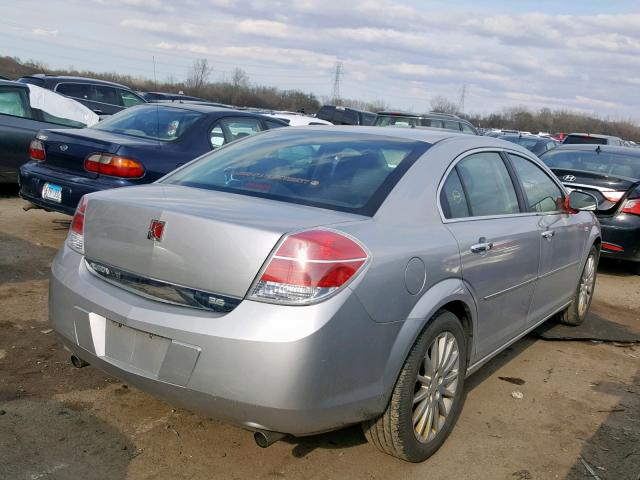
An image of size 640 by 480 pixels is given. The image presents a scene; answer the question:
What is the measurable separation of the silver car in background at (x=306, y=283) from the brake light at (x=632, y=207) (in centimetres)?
438

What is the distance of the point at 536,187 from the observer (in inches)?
181

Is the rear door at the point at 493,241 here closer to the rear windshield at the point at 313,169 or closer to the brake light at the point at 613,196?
the rear windshield at the point at 313,169

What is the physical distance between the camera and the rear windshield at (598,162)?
827 centimetres

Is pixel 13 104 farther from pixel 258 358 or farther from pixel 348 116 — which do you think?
pixel 348 116

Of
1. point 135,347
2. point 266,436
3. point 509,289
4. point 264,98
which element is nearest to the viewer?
point 266,436

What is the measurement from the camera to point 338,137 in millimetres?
3799

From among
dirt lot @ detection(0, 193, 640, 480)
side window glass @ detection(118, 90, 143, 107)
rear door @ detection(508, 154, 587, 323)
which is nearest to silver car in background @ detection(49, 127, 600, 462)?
dirt lot @ detection(0, 193, 640, 480)

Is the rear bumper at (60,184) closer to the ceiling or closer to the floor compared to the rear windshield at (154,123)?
closer to the floor

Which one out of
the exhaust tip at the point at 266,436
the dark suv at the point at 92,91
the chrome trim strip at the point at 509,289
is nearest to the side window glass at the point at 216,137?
the chrome trim strip at the point at 509,289

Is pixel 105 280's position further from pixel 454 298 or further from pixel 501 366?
pixel 501 366

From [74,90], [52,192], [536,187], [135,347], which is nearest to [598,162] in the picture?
[536,187]

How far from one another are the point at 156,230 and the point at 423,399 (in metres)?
1.48

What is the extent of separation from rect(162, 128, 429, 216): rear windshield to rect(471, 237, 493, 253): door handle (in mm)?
564

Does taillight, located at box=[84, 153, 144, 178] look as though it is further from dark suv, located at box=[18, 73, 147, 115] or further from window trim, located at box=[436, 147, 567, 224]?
dark suv, located at box=[18, 73, 147, 115]
